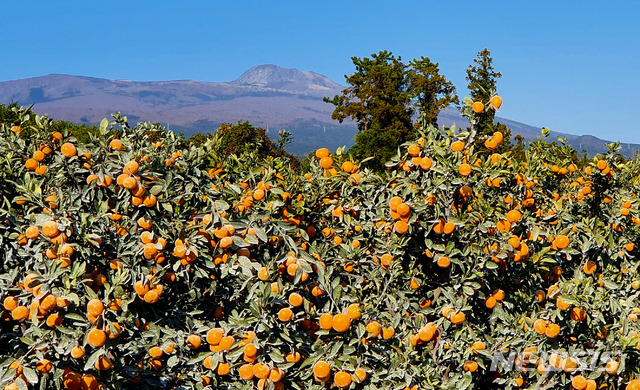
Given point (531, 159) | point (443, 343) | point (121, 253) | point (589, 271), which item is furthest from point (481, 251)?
point (121, 253)

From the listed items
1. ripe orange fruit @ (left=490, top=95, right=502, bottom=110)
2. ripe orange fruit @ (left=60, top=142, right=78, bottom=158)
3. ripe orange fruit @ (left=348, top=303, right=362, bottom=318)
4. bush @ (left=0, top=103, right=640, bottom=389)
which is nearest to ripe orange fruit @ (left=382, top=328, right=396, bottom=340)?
bush @ (left=0, top=103, right=640, bottom=389)

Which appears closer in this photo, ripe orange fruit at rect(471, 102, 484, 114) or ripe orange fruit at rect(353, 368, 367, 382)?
ripe orange fruit at rect(353, 368, 367, 382)

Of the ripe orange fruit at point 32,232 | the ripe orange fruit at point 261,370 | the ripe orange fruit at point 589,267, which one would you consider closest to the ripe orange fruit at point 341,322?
the ripe orange fruit at point 261,370

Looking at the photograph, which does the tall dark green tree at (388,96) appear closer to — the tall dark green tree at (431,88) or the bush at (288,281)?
the tall dark green tree at (431,88)

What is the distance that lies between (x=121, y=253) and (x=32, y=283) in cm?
44

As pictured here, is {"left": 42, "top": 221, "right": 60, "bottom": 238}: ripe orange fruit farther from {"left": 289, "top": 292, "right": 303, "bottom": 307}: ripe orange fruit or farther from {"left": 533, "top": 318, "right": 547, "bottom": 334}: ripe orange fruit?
{"left": 533, "top": 318, "right": 547, "bottom": 334}: ripe orange fruit

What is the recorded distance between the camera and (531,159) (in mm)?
3994

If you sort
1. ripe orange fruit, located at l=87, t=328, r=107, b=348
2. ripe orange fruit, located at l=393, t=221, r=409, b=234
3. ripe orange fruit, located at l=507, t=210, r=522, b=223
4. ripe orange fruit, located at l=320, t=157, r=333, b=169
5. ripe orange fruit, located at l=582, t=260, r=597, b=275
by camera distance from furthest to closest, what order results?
ripe orange fruit, located at l=320, t=157, r=333, b=169 < ripe orange fruit, located at l=582, t=260, r=597, b=275 < ripe orange fruit, located at l=507, t=210, r=522, b=223 < ripe orange fruit, located at l=393, t=221, r=409, b=234 < ripe orange fruit, located at l=87, t=328, r=107, b=348

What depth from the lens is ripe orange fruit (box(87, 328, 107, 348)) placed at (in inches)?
82.7

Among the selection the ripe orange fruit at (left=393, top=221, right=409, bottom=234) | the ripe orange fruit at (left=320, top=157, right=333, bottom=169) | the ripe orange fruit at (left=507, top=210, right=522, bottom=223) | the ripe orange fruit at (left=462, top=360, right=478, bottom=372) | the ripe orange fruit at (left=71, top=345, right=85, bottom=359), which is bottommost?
the ripe orange fruit at (left=462, top=360, right=478, bottom=372)

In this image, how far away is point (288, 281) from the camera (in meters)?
2.74

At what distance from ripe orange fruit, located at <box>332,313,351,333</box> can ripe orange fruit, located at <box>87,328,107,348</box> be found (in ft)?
3.14

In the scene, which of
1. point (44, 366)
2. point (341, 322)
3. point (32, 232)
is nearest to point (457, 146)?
point (341, 322)

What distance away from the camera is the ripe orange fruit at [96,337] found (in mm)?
2100
